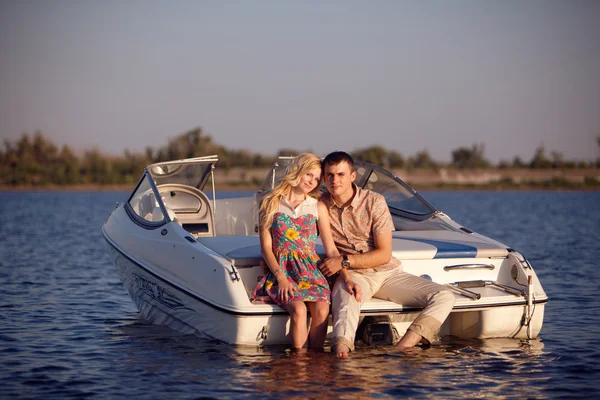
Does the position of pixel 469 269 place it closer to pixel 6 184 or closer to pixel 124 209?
pixel 124 209

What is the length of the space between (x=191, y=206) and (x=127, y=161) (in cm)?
8324

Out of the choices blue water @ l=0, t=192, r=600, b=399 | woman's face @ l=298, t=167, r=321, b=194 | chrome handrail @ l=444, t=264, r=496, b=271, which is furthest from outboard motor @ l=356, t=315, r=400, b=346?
woman's face @ l=298, t=167, r=321, b=194

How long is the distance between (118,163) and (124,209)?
82.7m

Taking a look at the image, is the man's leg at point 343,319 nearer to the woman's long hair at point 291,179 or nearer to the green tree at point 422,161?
the woman's long hair at point 291,179

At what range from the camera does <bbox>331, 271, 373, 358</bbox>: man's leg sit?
6.48m

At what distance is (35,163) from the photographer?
9062 centimetres

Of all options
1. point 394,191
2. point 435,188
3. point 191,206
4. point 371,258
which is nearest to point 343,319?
point 371,258

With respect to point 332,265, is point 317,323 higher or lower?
lower

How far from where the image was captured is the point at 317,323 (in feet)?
22.0

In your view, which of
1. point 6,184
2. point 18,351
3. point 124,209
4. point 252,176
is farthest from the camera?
point 6,184

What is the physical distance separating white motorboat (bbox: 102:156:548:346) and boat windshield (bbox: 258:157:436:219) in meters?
0.01

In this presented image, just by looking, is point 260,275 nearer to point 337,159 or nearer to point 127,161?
point 337,159

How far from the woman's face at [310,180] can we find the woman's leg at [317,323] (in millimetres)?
954

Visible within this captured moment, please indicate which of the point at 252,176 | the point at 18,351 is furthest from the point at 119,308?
the point at 252,176
